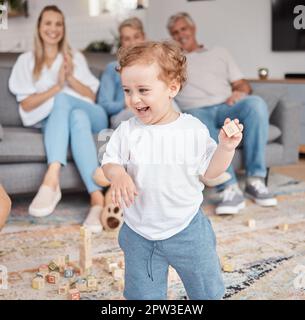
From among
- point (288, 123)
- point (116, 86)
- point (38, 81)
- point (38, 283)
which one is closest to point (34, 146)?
point (38, 81)

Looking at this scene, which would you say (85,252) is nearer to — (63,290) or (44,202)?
(63,290)

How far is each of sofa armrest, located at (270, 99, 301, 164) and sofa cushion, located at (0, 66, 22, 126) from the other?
1.05 metres

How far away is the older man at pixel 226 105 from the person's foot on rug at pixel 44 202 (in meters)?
0.51

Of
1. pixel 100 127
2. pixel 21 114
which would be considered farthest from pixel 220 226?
pixel 21 114

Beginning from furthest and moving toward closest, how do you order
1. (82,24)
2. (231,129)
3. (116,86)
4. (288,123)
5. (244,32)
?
(82,24)
(244,32)
(288,123)
(116,86)
(231,129)

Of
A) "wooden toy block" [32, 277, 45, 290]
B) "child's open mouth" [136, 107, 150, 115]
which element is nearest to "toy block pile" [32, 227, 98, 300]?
"wooden toy block" [32, 277, 45, 290]

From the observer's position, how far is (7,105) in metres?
2.10

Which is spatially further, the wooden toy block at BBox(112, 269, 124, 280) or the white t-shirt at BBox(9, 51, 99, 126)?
the white t-shirt at BBox(9, 51, 99, 126)

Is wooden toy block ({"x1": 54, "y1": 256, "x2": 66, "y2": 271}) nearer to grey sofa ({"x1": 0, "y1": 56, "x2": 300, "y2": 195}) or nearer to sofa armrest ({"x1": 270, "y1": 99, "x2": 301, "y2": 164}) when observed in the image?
grey sofa ({"x1": 0, "y1": 56, "x2": 300, "y2": 195})

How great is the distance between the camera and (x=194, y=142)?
2.68ft

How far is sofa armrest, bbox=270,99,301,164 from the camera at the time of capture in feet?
7.12

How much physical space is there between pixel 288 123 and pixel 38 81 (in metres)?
1.01

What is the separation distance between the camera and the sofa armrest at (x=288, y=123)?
2.17 meters

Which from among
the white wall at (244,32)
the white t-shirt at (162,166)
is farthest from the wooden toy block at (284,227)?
the white wall at (244,32)
